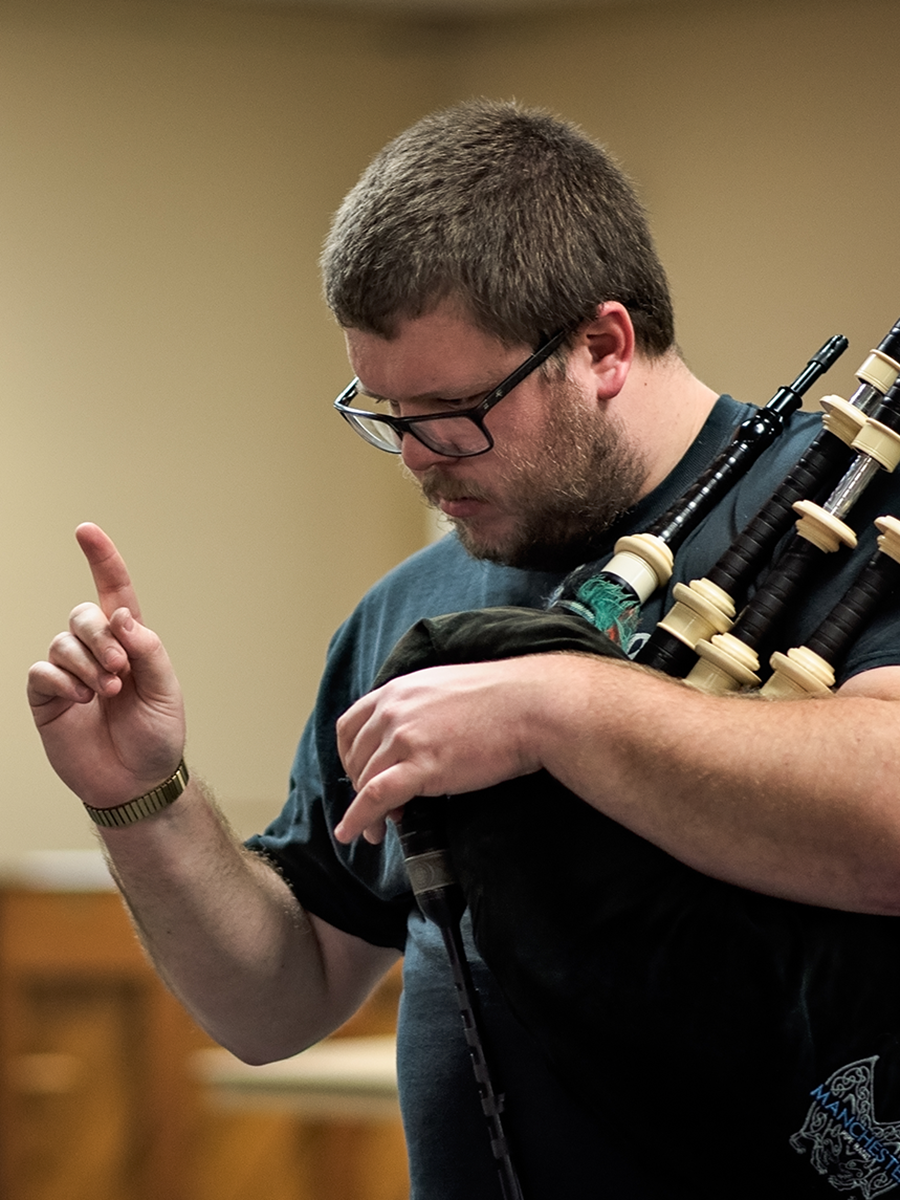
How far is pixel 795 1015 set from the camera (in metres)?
1.11

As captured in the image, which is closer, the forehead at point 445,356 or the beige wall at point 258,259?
the forehead at point 445,356

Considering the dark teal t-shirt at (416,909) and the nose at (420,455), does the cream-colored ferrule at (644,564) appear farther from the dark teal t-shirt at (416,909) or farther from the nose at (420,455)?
the nose at (420,455)

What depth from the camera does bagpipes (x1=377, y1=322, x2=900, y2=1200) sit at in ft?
3.64

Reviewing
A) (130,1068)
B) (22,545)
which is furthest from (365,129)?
(130,1068)

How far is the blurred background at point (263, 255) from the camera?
3955 millimetres

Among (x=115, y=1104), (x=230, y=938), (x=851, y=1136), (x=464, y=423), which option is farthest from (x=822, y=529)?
(x=115, y=1104)

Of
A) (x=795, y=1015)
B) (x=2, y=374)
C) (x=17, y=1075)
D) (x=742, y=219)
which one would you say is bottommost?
(x=17, y=1075)

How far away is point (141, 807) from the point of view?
5.37 ft

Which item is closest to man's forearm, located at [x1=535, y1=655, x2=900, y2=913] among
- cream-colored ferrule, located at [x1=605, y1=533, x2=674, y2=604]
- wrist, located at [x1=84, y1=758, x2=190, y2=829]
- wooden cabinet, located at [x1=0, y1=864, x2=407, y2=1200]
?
cream-colored ferrule, located at [x1=605, y1=533, x2=674, y2=604]

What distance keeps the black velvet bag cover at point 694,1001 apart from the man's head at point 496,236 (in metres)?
0.58

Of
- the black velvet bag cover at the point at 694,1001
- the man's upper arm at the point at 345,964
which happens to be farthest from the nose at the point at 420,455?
the man's upper arm at the point at 345,964

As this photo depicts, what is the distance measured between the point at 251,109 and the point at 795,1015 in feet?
11.9

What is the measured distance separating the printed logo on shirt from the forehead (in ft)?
2.58

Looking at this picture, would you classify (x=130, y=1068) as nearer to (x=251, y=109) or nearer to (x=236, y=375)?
(x=236, y=375)
